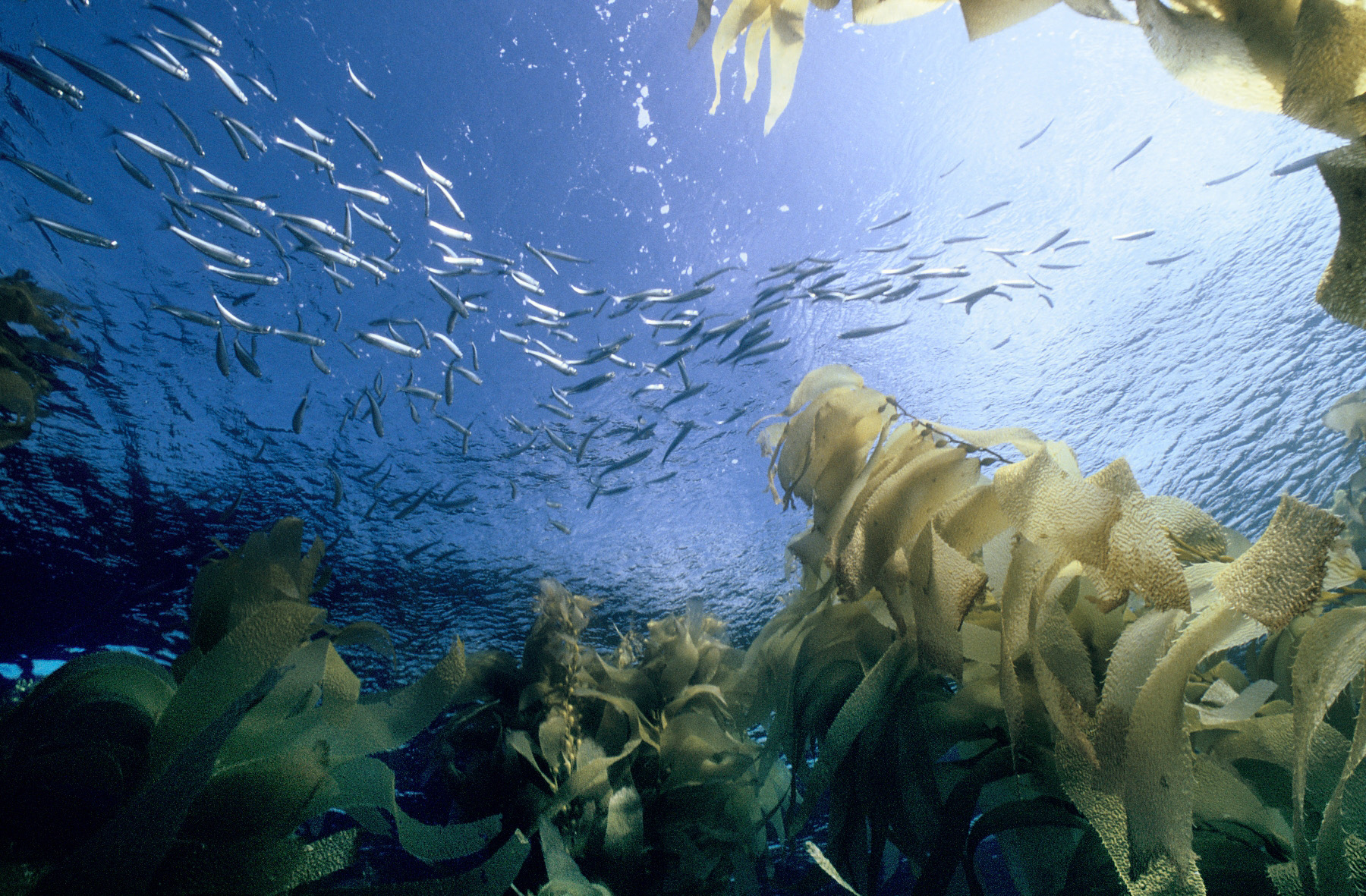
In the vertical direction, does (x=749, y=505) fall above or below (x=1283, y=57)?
below

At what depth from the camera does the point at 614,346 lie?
808cm

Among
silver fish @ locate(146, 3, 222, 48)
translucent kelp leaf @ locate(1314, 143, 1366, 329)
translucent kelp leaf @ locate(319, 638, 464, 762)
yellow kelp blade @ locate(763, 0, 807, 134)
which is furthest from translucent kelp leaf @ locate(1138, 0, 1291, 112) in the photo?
silver fish @ locate(146, 3, 222, 48)

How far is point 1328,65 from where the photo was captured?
0.76 metres

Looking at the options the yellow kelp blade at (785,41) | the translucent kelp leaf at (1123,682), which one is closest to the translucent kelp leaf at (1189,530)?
the translucent kelp leaf at (1123,682)

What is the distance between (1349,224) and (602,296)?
10.9 meters

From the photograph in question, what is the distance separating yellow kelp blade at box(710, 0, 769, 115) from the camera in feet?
4.80

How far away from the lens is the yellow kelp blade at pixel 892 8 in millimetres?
1238

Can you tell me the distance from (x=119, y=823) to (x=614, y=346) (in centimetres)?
761

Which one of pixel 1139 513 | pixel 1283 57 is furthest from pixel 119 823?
pixel 1283 57

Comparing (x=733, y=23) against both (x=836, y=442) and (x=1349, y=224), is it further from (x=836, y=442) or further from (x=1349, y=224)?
(x=1349, y=224)

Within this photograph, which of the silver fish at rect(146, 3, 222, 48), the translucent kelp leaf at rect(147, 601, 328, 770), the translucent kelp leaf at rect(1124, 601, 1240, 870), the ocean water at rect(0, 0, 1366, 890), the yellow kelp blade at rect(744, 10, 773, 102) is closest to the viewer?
the translucent kelp leaf at rect(1124, 601, 1240, 870)

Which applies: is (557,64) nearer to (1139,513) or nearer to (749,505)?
(749,505)

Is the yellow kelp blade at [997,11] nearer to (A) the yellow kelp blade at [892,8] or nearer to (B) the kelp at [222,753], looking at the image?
(A) the yellow kelp blade at [892,8]

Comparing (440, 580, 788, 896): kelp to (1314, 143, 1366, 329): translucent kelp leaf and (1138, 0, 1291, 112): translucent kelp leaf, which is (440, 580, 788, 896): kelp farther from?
(1138, 0, 1291, 112): translucent kelp leaf
